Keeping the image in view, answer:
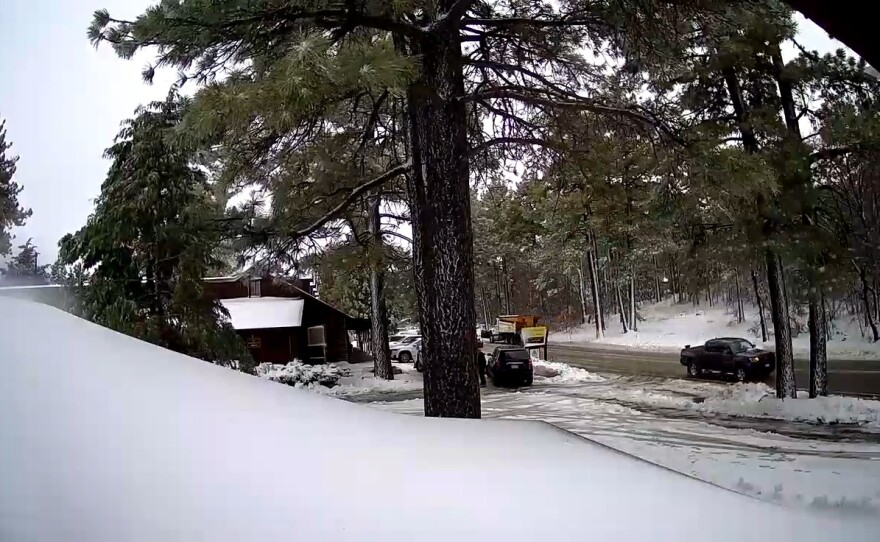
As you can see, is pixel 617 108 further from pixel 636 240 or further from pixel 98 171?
pixel 98 171

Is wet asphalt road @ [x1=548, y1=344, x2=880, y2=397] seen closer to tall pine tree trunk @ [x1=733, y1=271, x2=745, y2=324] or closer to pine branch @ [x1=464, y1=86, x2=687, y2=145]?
tall pine tree trunk @ [x1=733, y1=271, x2=745, y2=324]

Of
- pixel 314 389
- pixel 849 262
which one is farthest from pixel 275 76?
pixel 849 262

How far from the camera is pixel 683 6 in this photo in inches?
56.4

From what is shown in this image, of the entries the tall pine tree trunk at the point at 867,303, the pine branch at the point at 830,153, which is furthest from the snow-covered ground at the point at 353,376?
the pine branch at the point at 830,153

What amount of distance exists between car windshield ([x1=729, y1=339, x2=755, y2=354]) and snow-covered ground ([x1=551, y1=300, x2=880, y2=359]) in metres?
0.01

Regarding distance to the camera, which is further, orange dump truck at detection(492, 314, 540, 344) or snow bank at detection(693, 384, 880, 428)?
orange dump truck at detection(492, 314, 540, 344)

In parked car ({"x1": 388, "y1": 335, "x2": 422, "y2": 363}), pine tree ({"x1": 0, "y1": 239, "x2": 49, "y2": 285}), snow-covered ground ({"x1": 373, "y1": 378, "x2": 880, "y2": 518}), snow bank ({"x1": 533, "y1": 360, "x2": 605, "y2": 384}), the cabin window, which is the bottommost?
snow-covered ground ({"x1": 373, "y1": 378, "x2": 880, "y2": 518})

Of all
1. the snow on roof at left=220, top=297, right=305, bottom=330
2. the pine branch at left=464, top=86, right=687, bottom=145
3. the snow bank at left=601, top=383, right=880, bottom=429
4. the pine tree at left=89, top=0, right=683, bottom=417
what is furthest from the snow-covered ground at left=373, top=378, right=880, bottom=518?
the pine branch at left=464, top=86, right=687, bottom=145

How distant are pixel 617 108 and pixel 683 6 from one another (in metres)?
0.28

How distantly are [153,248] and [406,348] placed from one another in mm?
678

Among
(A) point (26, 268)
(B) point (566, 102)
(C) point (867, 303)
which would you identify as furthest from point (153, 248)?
(C) point (867, 303)

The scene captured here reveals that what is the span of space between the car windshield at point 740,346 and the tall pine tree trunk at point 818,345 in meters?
0.12

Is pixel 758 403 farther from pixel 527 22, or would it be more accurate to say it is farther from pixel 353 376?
pixel 527 22

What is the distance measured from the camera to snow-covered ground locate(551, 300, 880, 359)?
1.40m
